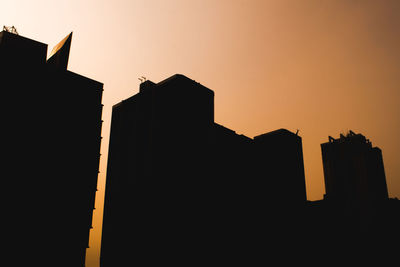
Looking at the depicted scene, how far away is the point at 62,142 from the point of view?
1928 inches

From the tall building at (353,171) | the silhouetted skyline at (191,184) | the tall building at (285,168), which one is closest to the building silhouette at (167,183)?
the silhouetted skyline at (191,184)

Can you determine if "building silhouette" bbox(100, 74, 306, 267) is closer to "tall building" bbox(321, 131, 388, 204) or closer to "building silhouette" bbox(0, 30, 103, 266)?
"building silhouette" bbox(0, 30, 103, 266)

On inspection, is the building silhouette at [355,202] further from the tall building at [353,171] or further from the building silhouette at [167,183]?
the building silhouette at [167,183]

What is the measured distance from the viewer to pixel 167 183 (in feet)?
231

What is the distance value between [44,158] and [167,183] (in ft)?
95.8

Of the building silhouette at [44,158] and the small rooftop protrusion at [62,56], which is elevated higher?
the small rooftop protrusion at [62,56]

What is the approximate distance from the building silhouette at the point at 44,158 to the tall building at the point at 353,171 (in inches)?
5465

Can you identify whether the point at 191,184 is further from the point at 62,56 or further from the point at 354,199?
the point at 354,199

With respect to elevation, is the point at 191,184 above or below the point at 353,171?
below

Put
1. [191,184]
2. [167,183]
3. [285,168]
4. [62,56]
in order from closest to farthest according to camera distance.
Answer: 1. [62,56]
2. [167,183]
3. [191,184]
4. [285,168]

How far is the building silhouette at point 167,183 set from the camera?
6969cm

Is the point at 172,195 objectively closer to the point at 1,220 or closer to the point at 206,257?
the point at 206,257

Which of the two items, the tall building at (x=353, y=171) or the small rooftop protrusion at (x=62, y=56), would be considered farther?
the tall building at (x=353, y=171)

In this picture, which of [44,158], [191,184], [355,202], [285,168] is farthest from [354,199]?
[44,158]
